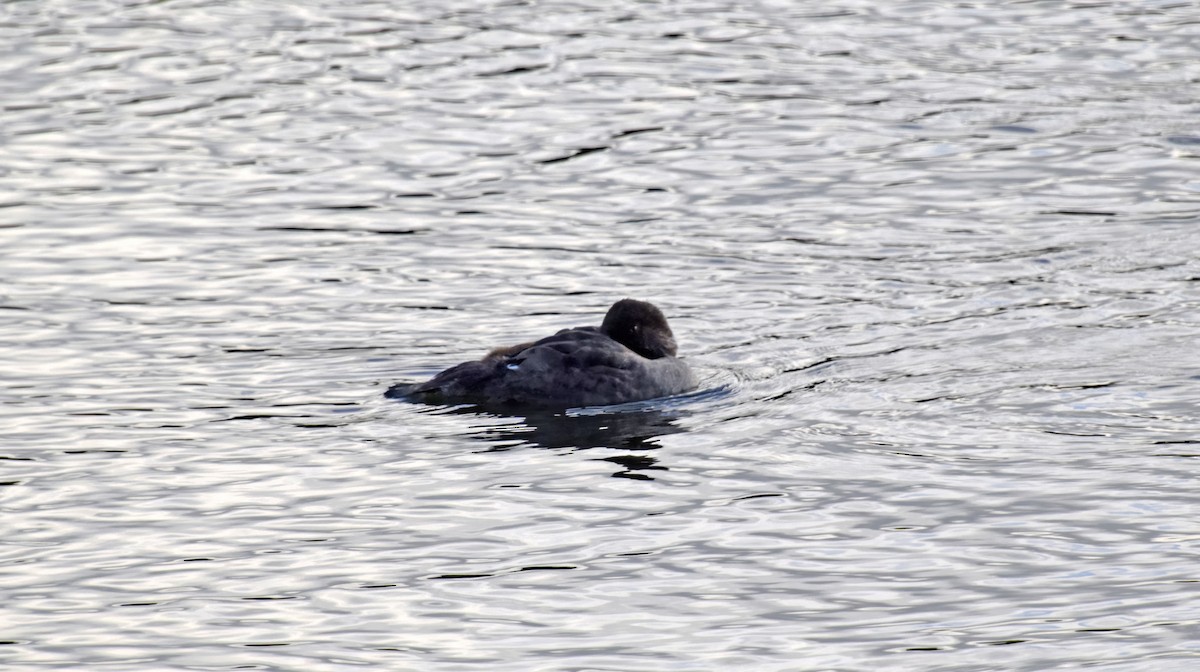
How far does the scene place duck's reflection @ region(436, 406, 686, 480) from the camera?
11.9 m

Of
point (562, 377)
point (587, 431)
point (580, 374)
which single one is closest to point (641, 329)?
point (580, 374)

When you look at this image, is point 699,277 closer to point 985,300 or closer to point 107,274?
point 985,300

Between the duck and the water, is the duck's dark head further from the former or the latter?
the water

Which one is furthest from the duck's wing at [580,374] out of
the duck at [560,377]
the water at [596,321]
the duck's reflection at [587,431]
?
the water at [596,321]

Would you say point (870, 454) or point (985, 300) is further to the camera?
point (985, 300)

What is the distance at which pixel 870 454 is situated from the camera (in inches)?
452

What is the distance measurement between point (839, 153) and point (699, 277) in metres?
4.10

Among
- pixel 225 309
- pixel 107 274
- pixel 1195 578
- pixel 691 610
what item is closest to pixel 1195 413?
pixel 1195 578

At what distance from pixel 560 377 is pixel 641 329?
94 centimetres

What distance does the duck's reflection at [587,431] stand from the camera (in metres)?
11.9

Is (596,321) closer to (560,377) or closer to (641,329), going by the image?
(641,329)

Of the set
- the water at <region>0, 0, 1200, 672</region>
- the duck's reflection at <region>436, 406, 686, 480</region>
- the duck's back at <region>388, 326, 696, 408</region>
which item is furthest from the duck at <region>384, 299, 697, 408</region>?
the water at <region>0, 0, 1200, 672</region>

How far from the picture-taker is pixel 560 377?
12.9m

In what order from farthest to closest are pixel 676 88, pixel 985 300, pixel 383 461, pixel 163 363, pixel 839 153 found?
pixel 676 88 < pixel 839 153 < pixel 985 300 < pixel 163 363 < pixel 383 461
